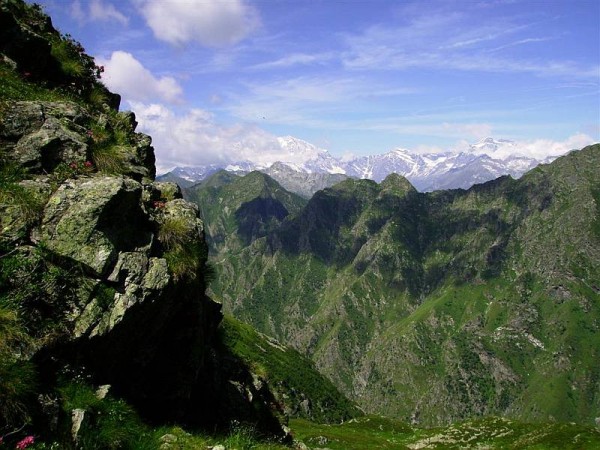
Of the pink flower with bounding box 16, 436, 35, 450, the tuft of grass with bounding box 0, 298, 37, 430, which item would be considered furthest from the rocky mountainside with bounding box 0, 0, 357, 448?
the pink flower with bounding box 16, 436, 35, 450

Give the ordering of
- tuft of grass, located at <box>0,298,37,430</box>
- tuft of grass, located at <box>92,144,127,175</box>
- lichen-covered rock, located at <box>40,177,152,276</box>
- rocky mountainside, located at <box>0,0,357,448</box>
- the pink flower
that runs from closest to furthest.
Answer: the pink flower < tuft of grass, located at <box>0,298,37,430</box> < rocky mountainside, located at <box>0,0,357,448</box> < lichen-covered rock, located at <box>40,177,152,276</box> < tuft of grass, located at <box>92,144,127,175</box>

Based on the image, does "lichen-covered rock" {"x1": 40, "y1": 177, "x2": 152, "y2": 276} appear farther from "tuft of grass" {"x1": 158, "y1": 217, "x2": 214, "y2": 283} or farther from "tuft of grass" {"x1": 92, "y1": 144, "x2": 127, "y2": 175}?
"tuft of grass" {"x1": 92, "y1": 144, "x2": 127, "y2": 175}

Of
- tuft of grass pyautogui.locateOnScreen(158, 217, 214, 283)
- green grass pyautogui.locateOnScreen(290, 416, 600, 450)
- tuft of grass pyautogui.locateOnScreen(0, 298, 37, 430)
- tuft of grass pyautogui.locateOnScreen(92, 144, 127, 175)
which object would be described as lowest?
green grass pyautogui.locateOnScreen(290, 416, 600, 450)

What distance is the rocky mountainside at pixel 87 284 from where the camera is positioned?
10617mm

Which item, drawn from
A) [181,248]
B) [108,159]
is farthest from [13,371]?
[108,159]

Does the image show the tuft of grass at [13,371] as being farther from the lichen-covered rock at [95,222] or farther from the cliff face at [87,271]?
the lichen-covered rock at [95,222]

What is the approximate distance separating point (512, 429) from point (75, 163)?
195 m

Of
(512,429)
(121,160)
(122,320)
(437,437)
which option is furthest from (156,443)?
(512,429)

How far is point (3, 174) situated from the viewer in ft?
47.3

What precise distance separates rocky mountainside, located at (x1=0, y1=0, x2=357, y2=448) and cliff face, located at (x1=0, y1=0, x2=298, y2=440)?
0.14 feet

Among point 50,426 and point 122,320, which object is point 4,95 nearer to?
point 122,320

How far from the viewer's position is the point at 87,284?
13133 millimetres

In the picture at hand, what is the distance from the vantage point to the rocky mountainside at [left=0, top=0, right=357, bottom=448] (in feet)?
34.8

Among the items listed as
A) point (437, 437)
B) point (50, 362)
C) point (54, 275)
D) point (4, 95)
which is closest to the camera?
point (50, 362)
